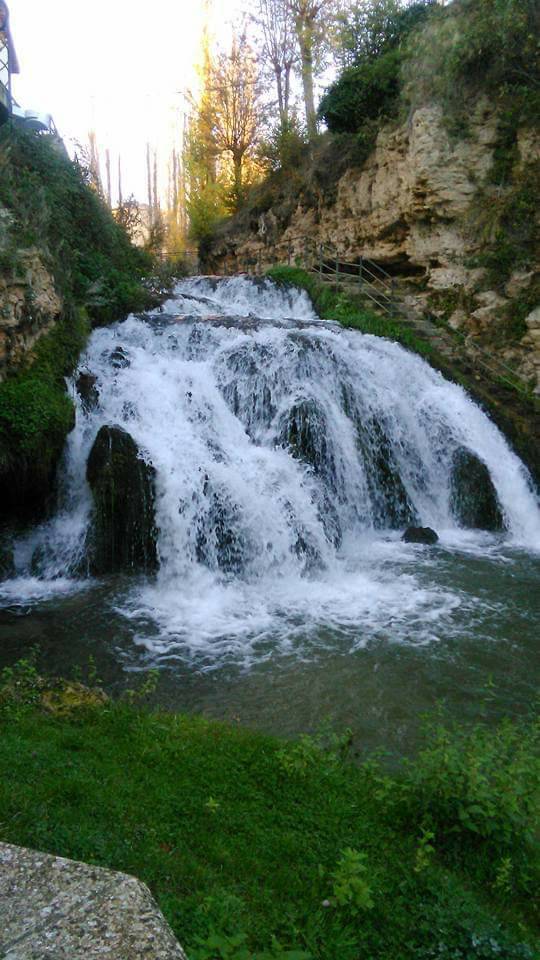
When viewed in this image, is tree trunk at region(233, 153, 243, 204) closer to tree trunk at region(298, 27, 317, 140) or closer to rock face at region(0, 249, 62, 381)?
tree trunk at region(298, 27, 317, 140)

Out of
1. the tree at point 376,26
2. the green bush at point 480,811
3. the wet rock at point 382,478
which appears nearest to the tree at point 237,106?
the tree at point 376,26

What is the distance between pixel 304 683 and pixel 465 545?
537 cm

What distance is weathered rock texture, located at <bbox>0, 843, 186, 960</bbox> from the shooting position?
1.92 meters

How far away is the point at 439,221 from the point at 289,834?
1618cm

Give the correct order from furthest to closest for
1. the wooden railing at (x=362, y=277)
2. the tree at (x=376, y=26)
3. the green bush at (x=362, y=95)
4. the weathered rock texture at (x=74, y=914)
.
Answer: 1. the tree at (x=376, y=26)
2. the green bush at (x=362, y=95)
3. the wooden railing at (x=362, y=277)
4. the weathered rock texture at (x=74, y=914)

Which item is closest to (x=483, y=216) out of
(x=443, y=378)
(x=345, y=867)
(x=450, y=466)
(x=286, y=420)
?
(x=443, y=378)

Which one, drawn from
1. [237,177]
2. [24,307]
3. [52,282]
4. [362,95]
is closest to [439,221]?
[362,95]

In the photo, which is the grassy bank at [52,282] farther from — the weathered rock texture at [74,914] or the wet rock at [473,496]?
the weathered rock texture at [74,914]

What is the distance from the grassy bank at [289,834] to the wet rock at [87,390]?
6847mm

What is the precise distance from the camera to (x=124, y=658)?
6660mm

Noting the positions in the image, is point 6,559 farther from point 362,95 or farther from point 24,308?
point 362,95

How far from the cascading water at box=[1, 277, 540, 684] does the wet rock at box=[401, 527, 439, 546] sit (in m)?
0.22

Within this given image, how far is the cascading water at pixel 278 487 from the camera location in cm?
782

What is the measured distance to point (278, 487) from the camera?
33.0 ft
